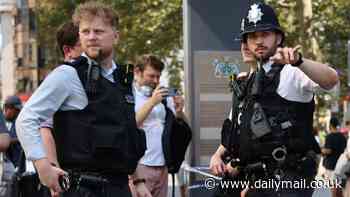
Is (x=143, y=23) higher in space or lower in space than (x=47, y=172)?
higher

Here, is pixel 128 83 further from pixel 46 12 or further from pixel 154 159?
pixel 46 12

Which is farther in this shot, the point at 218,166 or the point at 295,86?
the point at 218,166

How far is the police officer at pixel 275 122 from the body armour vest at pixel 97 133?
0.73 metres

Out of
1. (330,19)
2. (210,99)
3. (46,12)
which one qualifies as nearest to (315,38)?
(330,19)

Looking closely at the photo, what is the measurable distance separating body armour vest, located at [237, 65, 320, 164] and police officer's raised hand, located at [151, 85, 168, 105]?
3.06m

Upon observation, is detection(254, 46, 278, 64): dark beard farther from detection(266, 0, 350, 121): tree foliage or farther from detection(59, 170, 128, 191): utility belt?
detection(266, 0, 350, 121): tree foliage

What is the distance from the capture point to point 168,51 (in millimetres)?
30781

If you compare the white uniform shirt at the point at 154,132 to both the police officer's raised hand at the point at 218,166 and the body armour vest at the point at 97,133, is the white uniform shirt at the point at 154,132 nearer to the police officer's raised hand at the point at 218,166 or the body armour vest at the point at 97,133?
the police officer's raised hand at the point at 218,166

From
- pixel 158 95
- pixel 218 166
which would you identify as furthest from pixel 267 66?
pixel 158 95

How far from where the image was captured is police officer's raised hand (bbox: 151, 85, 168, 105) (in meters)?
8.50

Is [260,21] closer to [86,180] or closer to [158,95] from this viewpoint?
[86,180]

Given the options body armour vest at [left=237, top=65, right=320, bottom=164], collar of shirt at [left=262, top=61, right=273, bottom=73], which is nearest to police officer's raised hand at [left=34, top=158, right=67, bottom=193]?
body armour vest at [left=237, top=65, right=320, bottom=164]

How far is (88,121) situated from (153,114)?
150 inches

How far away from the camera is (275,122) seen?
209 inches
